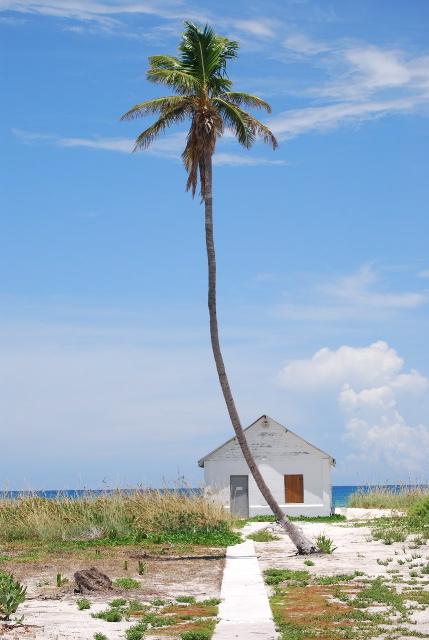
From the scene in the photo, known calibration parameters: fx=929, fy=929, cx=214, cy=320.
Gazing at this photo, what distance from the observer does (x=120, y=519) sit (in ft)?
99.9

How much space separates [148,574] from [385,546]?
8.10 m

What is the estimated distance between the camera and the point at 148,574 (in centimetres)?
2053

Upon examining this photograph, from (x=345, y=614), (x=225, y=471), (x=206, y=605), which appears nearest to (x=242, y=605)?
(x=206, y=605)

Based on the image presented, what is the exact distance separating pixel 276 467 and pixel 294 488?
1.31 metres

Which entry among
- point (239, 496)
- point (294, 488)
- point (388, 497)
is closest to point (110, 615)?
point (239, 496)

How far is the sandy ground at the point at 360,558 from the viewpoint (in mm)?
19172

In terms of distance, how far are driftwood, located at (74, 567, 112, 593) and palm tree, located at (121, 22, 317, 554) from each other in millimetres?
8447

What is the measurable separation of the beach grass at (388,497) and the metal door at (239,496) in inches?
278

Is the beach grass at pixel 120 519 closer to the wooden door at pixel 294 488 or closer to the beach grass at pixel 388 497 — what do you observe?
the wooden door at pixel 294 488

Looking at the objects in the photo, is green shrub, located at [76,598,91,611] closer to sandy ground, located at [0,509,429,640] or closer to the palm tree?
sandy ground, located at [0,509,429,640]

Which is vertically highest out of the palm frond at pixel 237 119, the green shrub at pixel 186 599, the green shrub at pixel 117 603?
the palm frond at pixel 237 119

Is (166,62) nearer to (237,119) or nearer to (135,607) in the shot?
(237,119)

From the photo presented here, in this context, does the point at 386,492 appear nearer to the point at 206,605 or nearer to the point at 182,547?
the point at 182,547

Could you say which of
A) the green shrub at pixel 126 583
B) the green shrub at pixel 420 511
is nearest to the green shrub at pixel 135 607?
the green shrub at pixel 126 583
